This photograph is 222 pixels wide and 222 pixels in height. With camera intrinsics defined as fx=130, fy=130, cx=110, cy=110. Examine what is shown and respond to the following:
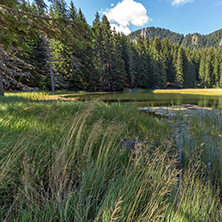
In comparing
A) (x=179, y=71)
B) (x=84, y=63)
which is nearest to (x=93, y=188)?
(x=84, y=63)

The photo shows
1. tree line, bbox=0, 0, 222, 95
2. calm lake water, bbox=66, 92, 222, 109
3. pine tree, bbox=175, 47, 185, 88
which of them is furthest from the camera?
pine tree, bbox=175, 47, 185, 88

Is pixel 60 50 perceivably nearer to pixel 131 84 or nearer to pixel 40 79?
pixel 40 79

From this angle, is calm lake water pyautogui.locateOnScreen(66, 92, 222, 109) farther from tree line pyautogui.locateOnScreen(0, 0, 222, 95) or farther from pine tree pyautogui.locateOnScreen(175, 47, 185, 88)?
pine tree pyautogui.locateOnScreen(175, 47, 185, 88)

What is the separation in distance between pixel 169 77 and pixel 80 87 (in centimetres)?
4079

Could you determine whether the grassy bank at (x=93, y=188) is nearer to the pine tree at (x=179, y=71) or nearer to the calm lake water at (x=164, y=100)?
the calm lake water at (x=164, y=100)

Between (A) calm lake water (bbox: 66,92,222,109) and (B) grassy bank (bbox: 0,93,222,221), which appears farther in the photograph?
(A) calm lake water (bbox: 66,92,222,109)

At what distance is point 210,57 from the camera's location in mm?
55156

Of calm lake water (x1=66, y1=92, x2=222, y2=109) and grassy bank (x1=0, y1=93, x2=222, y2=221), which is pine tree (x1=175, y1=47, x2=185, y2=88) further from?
grassy bank (x1=0, y1=93, x2=222, y2=221)

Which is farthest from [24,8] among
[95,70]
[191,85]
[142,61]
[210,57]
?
[210,57]

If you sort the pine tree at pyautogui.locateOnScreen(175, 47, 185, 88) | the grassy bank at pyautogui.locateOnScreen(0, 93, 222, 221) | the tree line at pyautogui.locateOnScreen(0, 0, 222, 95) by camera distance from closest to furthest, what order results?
the grassy bank at pyautogui.locateOnScreen(0, 93, 222, 221) → the tree line at pyautogui.locateOnScreen(0, 0, 222, 95) → the pine tree at pyautogui.locateOnScreen(175, 47, 185, 88)

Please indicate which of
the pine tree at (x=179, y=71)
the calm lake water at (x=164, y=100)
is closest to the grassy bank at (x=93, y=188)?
the calm lake water at (x=164, y=100)

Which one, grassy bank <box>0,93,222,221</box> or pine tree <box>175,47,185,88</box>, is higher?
pine tree <box>175,47,185,88</box>

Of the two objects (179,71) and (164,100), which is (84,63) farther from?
(179,71)

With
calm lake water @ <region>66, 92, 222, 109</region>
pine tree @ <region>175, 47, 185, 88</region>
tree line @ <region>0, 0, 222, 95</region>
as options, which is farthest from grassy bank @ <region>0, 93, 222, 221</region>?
pine tree @ <region>175, 47, 185, 88</region>
